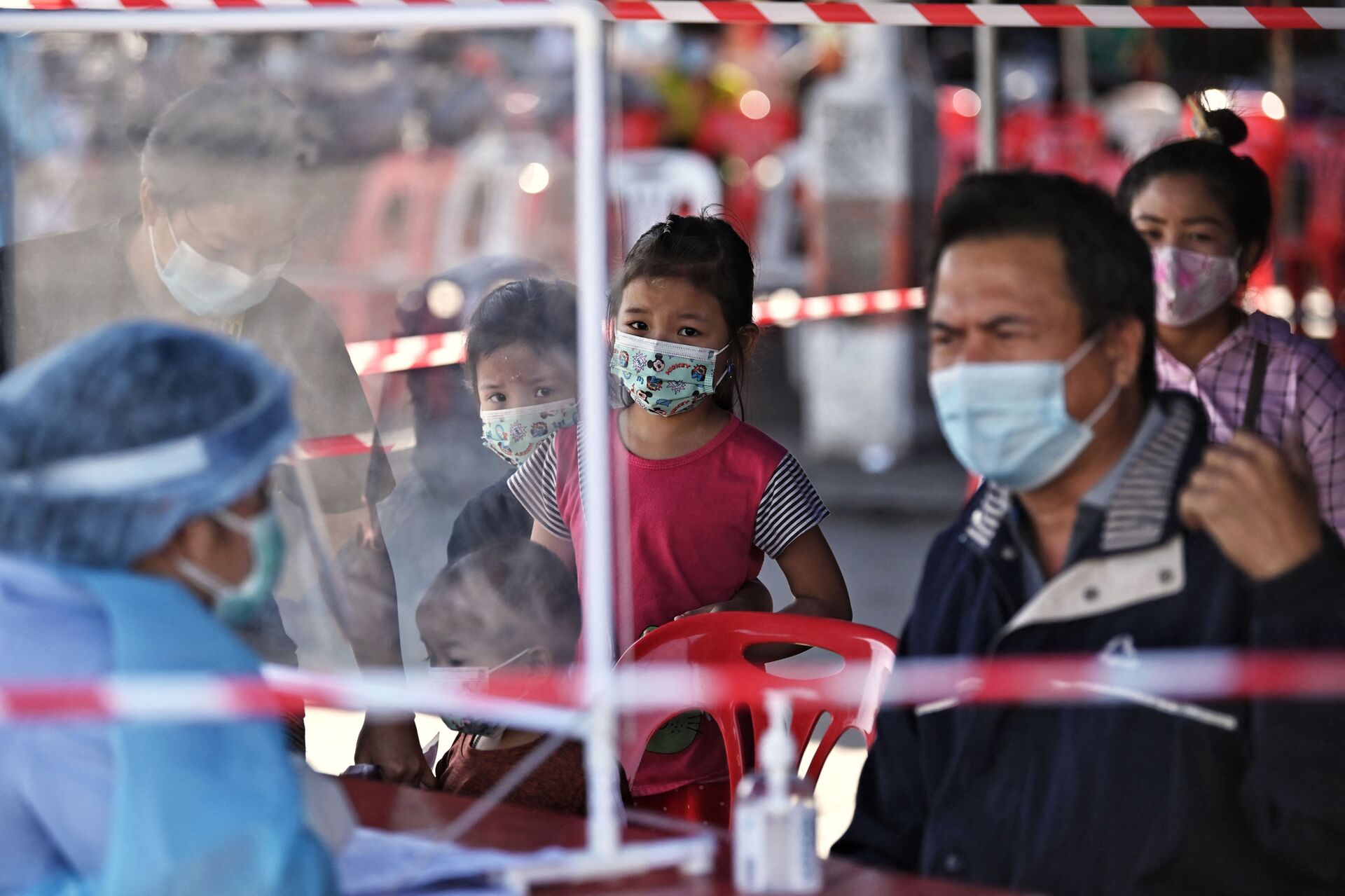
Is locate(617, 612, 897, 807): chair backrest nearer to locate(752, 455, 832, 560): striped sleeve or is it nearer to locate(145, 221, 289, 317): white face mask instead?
locate(752, 455, 832, 560): striped sleeve

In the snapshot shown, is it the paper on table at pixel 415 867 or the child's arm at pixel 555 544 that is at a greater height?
the child's arm at pixel 555 544

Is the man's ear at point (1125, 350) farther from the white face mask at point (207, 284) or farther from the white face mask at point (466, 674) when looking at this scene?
the white face mask at point (207, 284)

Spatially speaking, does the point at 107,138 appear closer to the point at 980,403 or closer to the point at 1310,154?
the point at 1310,154

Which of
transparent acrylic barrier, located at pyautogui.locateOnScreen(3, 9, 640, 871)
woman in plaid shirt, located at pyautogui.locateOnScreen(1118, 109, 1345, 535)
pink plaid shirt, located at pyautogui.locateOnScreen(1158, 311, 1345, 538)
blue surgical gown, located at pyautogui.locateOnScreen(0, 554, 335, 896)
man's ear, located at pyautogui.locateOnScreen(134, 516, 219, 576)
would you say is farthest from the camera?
woman in plaid shirt, located at pyautogui.locateOnScreen(1118, 109, 1345, 535)

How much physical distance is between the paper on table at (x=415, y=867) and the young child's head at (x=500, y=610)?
0.32m

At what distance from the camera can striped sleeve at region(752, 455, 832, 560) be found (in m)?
2.75

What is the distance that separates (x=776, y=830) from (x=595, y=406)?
47cm

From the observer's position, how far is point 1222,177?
3.01m

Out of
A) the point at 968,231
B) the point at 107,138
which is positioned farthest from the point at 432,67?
the point at 968,231

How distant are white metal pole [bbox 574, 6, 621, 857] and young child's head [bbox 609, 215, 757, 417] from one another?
3.26 feet

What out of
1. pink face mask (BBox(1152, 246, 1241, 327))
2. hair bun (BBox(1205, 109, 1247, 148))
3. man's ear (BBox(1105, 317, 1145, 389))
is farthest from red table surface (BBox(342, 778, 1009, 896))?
hair bun (BBox(1205, 109, 1247, 148))

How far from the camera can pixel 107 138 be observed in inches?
381

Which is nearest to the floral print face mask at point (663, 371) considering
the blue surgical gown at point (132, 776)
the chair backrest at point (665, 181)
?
the blue surgical gown at point (132, 776)

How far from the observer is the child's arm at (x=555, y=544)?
2363mm
